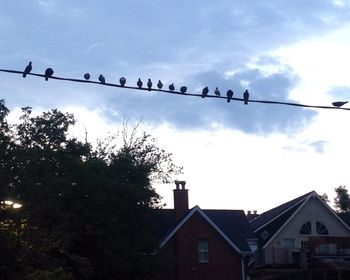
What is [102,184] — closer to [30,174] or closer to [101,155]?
[101,155]

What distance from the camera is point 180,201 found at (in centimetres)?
5031

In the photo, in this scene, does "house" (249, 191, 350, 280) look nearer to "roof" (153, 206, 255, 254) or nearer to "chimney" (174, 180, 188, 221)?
"roof" (153, 206, 255, 254)

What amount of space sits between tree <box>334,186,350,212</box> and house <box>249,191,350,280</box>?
130 ft

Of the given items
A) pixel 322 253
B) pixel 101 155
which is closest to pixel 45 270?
pixel 101 155

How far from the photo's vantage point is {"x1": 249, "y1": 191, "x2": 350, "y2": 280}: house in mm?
46875

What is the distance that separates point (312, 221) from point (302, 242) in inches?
76.1

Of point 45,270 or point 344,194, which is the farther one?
point 344,194

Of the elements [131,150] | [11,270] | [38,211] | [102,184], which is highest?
[131,150]

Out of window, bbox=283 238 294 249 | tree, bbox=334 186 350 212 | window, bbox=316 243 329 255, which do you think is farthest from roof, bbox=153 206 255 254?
tree, bbox=334 186 350 212

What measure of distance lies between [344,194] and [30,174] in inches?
2972

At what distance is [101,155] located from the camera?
4841 cm

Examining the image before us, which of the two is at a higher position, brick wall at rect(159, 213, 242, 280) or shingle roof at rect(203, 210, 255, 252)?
shingle roof at rect(203, 210, 255, 252)

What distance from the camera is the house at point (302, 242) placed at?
154ft

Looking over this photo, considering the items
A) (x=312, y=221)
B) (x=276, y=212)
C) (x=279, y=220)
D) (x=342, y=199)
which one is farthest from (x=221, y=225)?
(x=342, y=199)
